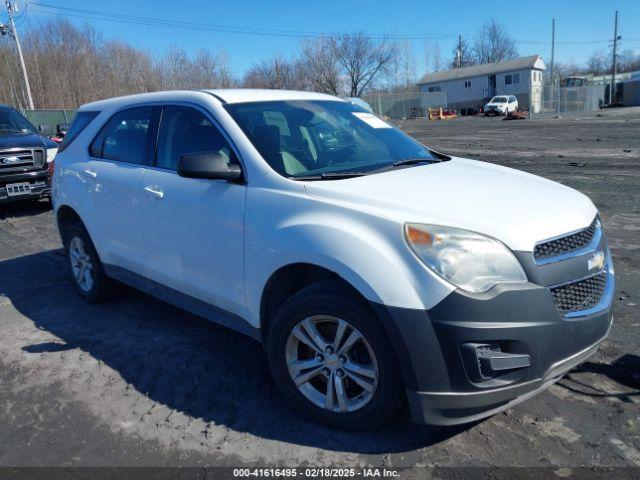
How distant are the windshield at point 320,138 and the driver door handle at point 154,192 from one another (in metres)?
0.80

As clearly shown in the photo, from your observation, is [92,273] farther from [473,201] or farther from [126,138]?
[473,201]

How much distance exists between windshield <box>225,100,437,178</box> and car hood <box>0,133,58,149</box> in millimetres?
7833

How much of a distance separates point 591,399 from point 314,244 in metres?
1.90

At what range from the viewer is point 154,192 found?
3912 mm

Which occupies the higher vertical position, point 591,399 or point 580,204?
point 580,204

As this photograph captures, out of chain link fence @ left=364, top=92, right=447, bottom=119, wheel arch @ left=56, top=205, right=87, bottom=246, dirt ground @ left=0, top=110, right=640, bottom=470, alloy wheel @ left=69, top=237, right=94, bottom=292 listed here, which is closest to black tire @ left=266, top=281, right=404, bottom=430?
dirt ground @ left=0, top=110, right=640, bottom=470

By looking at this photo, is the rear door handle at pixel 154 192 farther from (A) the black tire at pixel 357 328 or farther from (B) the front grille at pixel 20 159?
(B) the front grille at pixel 20 159

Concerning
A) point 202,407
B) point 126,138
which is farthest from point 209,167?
point 126,138

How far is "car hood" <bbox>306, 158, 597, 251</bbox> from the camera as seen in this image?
2596mm

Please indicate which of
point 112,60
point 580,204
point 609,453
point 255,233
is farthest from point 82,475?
point 112,60

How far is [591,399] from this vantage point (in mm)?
3139

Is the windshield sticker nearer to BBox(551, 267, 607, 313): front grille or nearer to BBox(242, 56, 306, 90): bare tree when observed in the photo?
BBox(551, 267, 607, 313): front grille

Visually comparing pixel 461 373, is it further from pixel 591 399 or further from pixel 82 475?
pixel 82 475

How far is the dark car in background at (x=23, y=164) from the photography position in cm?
959
